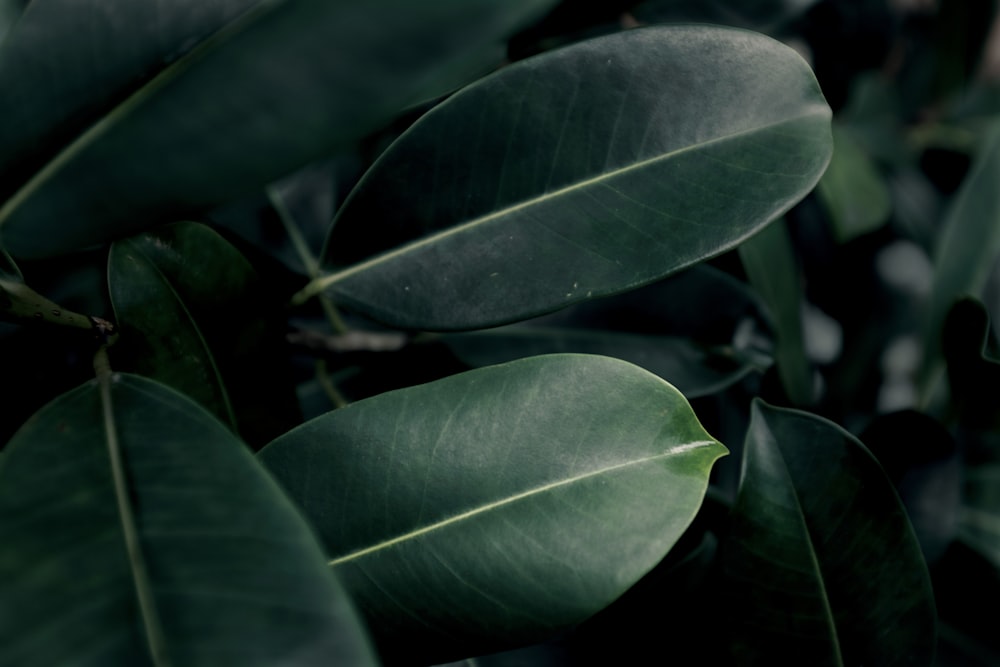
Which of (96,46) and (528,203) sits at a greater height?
(96,46)

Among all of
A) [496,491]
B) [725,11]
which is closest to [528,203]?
[496,491]

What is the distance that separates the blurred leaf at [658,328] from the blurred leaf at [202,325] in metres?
0.19

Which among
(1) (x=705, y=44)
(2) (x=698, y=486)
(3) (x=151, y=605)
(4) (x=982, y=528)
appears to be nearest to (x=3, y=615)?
(3) (x=151, y=605)

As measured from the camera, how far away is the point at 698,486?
39cm

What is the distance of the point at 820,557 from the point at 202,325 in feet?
1.42

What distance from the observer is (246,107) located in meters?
0.33

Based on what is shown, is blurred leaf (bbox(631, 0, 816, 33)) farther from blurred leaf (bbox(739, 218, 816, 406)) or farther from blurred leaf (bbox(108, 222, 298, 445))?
blurred leaf (bbox(108, 222, 298, 445))

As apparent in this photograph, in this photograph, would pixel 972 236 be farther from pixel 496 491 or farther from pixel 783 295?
pixel 496 491

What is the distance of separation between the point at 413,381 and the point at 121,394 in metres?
0.26

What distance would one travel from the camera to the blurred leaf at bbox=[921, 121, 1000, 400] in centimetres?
77

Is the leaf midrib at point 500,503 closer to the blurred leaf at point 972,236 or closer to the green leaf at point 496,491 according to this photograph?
the green leaf at point 496,491

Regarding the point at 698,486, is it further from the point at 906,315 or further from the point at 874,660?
the point at 906,315

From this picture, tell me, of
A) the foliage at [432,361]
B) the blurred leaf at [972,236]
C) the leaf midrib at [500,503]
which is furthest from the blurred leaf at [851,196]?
the leaf midrib at [500,503]

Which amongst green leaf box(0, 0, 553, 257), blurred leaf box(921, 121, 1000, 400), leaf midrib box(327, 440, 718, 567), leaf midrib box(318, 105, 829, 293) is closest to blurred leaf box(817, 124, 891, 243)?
blurred leaf box(921, 121, 1000, 400)
